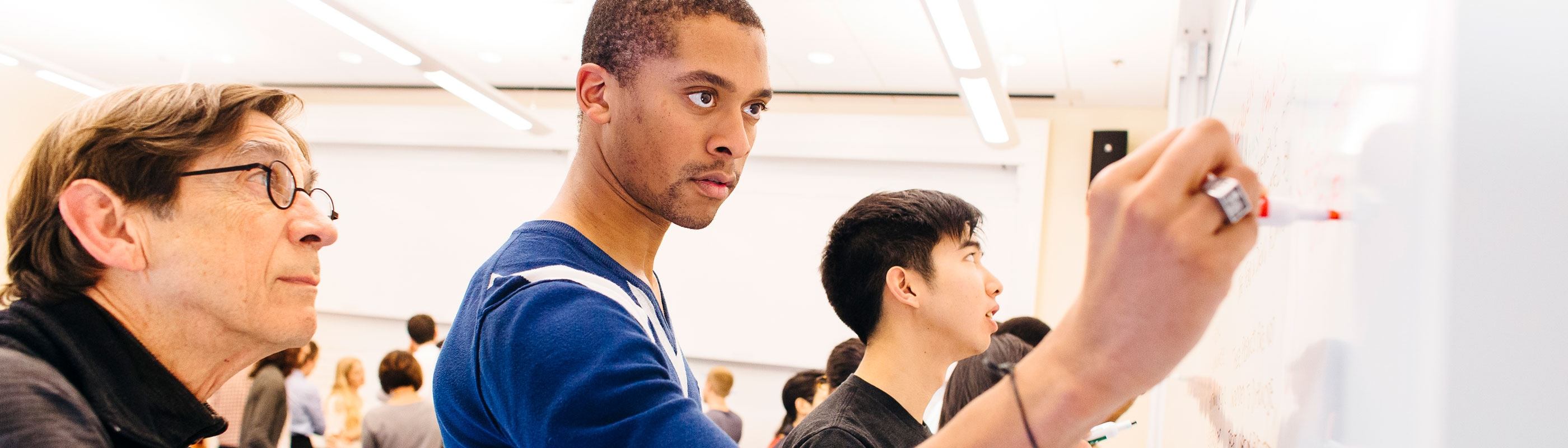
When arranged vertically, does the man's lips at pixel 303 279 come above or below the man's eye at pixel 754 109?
below

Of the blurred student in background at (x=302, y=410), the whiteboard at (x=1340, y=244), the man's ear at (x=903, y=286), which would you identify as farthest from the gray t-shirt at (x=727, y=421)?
the whiteboard at (x=1340, y=244)

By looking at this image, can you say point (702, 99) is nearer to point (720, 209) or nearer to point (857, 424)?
point (857, 424)

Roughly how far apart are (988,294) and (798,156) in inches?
195

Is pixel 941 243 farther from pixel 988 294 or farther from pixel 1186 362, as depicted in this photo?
pixel 1186 362

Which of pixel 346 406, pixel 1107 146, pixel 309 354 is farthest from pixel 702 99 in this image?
pixel 1107 146

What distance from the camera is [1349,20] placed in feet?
1.84

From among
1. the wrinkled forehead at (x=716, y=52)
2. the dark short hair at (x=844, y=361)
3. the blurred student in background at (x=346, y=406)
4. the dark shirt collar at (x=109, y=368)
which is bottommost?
the blurred student in background at (x=346, y=406)

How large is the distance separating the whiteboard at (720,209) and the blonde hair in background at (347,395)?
1.03m

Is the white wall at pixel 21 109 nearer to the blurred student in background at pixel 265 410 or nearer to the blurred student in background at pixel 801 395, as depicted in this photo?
the blurred student in background at pixel 265 410

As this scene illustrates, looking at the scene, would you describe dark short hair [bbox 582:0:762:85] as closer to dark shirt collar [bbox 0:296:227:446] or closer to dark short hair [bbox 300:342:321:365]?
dark shirt collar [bbox 0:296:227:446]

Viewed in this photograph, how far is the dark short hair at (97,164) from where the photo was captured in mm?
983

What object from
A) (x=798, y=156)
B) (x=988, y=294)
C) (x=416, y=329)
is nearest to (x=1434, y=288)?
(x=988, y=294)

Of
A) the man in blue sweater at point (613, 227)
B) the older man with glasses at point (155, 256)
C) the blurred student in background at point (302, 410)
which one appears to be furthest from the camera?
the blurred student in background at point (302, 410)

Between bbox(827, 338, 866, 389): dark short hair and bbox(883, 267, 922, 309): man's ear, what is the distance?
4.23 feet
